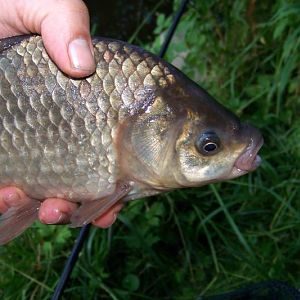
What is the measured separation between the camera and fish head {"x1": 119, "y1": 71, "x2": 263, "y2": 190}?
1.55m

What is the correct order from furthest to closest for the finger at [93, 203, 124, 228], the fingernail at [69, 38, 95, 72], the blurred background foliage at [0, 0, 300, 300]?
1. the blurred background foliage at [0, 0, 300, 300]
2. the finger at [93, 203, 124, 228]
3. the fingernail at [69, 38, 95, 72]

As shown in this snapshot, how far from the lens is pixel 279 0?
310 centimetres

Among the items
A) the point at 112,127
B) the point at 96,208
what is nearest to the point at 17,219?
the point at 96,208

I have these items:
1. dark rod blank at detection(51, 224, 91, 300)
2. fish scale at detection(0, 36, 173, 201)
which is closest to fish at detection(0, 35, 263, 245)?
fish scale at detection(0, 36, 173, 201)

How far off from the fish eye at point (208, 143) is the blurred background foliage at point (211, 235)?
0.85m

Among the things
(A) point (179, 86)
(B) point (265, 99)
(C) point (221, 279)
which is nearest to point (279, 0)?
(B) point (265, 99)

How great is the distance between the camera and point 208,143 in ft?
5.08

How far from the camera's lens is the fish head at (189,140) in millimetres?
1550

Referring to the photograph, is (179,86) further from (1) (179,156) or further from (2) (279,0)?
(2) (279,0)

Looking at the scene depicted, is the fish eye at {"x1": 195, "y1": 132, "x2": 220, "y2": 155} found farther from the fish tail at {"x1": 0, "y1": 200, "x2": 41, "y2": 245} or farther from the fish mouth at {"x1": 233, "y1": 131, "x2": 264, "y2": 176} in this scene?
the fish tail at {"x1": 0, "y1": 200, "x2": 41, "y2": 245}

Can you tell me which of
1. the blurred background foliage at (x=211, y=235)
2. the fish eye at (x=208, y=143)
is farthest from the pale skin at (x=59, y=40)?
the blurred background foliage at (x=211, y=235)

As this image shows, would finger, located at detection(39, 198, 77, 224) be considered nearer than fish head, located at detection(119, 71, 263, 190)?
No

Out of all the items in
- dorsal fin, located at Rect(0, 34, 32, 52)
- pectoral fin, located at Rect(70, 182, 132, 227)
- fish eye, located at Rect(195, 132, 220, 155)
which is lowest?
pectoral fin, located at Rect(70, 182, 132, 227)

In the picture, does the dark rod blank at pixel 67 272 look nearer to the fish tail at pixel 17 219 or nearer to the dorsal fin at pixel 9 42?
the fish tail at pixel 17 219
